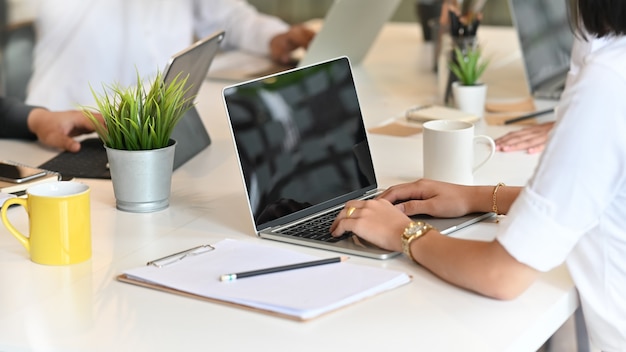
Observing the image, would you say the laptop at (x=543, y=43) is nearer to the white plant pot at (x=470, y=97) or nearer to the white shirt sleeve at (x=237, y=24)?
the white plant pot at (x=470, y=97)

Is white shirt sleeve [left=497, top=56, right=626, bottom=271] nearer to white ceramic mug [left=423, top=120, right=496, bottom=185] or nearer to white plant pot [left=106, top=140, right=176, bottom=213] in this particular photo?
white ceramic mug [left=423, top=120, right=496, bottom=185]

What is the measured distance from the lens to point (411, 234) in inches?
47.7

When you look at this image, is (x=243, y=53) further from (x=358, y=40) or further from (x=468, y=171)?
(x=468, y=171)

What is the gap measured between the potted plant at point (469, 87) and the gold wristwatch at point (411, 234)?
3.07ft

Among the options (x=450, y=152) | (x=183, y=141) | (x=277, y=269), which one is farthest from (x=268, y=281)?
(x=183, y=141)

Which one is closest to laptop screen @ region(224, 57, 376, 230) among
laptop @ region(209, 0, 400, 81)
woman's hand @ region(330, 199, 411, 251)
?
woman's hand @ region(330, 199, 411, 251)

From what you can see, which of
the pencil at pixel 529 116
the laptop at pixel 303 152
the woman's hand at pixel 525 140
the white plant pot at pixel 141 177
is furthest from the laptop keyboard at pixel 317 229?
the pencil at pixel 529 116

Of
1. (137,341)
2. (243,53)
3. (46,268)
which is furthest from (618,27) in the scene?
(243,53)

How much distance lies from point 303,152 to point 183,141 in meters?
0.44

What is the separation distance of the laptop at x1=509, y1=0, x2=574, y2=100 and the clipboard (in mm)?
1318

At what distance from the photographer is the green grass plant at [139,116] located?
4.63 ft

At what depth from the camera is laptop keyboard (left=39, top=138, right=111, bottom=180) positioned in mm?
1667

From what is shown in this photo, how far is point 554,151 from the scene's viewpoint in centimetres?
104

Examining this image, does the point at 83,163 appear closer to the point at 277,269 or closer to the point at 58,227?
the point at 58,227
